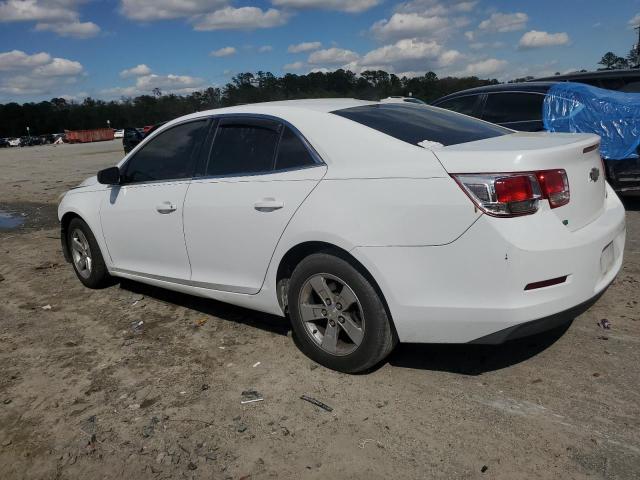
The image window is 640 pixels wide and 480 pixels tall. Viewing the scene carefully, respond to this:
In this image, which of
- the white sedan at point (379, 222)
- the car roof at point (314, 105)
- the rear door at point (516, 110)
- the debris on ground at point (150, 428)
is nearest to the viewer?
the white sedan at point (379, 222)

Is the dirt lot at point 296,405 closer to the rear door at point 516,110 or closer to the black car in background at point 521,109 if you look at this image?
the black car in background at point 521,109

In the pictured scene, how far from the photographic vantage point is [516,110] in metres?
7.88

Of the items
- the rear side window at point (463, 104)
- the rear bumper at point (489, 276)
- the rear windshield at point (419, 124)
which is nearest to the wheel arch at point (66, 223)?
the rear windshield at point (419, 124)

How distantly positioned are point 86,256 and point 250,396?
302cm

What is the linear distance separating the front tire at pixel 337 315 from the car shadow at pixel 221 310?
0.69 metres

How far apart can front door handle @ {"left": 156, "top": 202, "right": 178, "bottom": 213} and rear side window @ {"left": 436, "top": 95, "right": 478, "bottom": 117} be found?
17.6 feet

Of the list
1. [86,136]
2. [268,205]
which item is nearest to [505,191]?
[268,205]

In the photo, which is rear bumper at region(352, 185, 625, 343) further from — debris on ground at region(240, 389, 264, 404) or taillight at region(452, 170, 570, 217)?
debris on ground at region(240, 389, 264, 404)

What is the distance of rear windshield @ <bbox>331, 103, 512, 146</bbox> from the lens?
3.43 meters

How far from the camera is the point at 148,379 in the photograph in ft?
12.2

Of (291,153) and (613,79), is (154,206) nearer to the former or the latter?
(291,153)

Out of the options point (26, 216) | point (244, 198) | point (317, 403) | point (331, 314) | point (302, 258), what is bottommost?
point (317, 403)

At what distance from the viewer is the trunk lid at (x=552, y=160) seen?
2.89 metres

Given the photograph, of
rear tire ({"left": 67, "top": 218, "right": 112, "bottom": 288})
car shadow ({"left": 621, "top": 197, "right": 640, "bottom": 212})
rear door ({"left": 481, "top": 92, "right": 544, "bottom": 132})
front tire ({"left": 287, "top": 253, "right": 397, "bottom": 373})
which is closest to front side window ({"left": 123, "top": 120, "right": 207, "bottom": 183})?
rear tire ({"left": 67, "top": 218, "right": 112, "bottom": 288})
